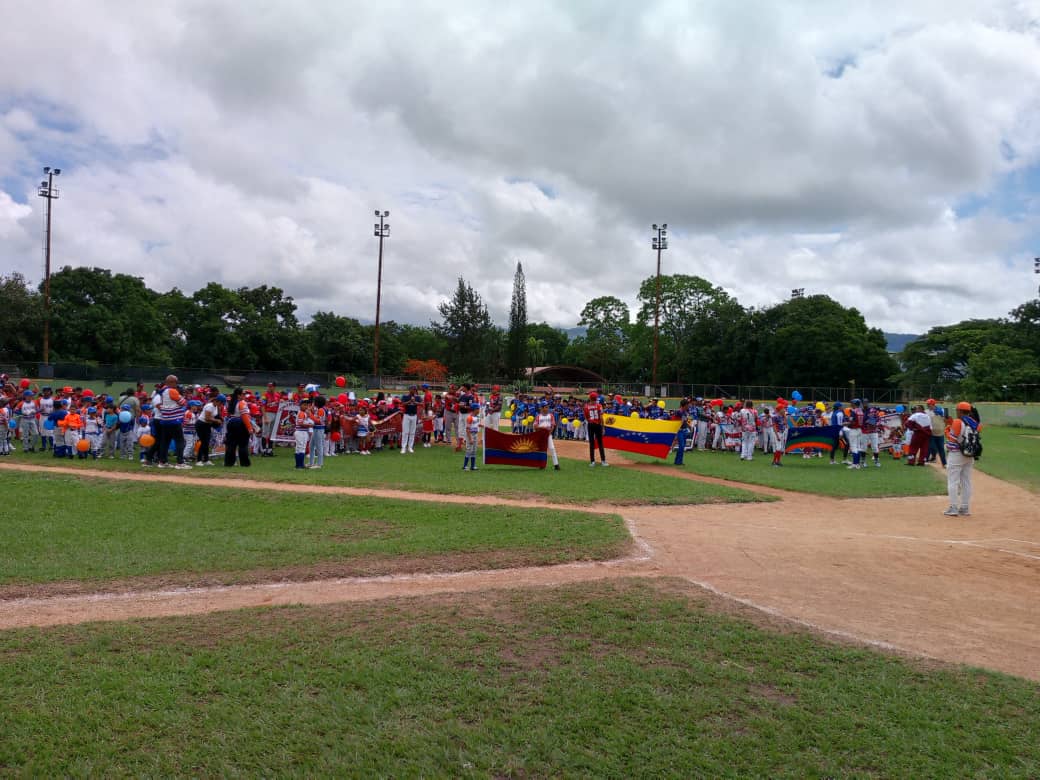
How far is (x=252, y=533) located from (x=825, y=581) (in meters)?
7.26

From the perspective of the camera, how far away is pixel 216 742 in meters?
3.96

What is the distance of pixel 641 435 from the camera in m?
19.6

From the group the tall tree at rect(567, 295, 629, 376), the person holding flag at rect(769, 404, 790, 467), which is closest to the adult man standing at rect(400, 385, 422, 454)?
the person holding flag at rect(769, 404, 790, 467)

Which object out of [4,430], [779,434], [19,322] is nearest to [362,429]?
[4,430]

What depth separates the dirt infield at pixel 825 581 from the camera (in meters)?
6.15

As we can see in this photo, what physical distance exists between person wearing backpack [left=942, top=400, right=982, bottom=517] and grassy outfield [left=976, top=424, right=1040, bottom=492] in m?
5.29

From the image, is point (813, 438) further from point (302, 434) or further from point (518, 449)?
point (302, 434)

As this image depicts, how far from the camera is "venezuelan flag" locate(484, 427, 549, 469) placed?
1728 cm

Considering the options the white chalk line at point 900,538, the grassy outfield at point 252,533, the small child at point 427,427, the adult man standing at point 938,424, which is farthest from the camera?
the small child at point 427,427

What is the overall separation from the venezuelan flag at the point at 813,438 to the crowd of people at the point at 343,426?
0.23 metres

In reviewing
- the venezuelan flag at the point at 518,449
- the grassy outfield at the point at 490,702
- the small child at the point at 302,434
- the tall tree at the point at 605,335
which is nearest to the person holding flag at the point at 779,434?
the venezuelan flag at the point at 518,449

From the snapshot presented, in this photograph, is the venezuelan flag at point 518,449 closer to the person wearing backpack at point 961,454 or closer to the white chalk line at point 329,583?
the white chalk line at point 329,583

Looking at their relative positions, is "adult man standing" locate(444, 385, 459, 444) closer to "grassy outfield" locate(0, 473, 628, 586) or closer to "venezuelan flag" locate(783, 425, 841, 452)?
"grassy outfield" locate(0, 473, 628, 586)

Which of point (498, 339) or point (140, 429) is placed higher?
point (498, 339)
